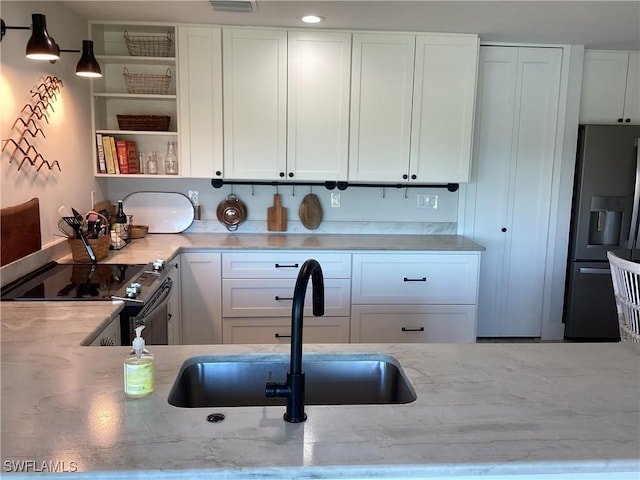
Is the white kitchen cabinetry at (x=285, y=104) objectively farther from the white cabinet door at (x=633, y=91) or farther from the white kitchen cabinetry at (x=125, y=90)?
the white cabinet door at (x=633, y=91)

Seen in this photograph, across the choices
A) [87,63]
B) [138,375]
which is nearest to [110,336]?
[138,375]

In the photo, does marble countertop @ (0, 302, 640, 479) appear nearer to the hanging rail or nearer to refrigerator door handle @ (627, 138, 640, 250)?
the hanging rail

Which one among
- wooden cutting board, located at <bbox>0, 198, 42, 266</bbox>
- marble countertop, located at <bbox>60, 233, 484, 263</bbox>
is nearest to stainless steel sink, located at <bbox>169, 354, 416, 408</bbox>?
wooden cutting board, located at <bbox>0, 198, 42, 266</bbox>

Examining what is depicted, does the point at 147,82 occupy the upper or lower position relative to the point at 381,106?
upper

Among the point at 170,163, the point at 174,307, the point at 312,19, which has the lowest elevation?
the point at 174,307

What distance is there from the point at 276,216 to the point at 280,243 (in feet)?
1.50

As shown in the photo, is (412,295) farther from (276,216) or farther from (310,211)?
(276,216)

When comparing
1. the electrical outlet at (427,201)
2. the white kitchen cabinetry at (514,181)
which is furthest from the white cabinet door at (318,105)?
the white kitchen cabinetry at (514,181)

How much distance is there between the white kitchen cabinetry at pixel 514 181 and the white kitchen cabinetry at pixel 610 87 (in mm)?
259

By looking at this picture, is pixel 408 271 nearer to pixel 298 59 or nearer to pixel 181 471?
pixel 298 59

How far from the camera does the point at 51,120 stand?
2.89m

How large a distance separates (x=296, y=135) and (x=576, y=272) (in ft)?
7.48

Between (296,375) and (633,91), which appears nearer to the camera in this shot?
(296,375)

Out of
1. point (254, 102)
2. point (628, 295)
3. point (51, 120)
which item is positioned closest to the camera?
point (628, 295)
